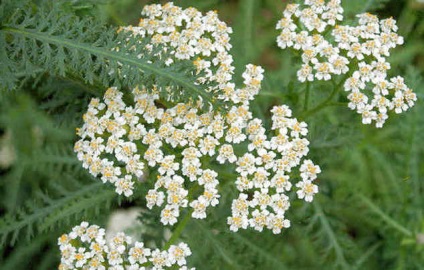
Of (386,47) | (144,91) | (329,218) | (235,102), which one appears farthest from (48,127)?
(386,47)

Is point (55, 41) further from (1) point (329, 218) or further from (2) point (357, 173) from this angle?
(2) point (357, 173)

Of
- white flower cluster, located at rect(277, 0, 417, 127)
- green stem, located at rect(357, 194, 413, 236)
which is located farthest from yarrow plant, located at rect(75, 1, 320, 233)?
green stem, located at rect(357, 194, 413, 236)

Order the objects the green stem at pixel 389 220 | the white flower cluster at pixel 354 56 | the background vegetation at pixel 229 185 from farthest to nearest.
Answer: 1. the green stem at pixel 389 220
2. the background vegetation at pixel 229 185
3. the white flower cluster at pixel 354 56

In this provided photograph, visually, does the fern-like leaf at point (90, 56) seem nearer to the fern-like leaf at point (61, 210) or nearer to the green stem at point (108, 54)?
the green stem at point (108, 54)

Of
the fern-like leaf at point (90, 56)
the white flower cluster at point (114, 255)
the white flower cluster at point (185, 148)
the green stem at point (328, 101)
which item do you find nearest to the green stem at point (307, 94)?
the green stem at point (328, 101)

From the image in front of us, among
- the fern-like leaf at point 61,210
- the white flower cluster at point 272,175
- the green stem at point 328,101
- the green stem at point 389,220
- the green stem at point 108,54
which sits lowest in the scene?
the green stem at point 389,220

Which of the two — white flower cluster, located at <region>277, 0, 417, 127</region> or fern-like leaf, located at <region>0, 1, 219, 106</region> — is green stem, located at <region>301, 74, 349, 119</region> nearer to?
white flower cluster, located at <region>277, 0, 417, 127</region>
